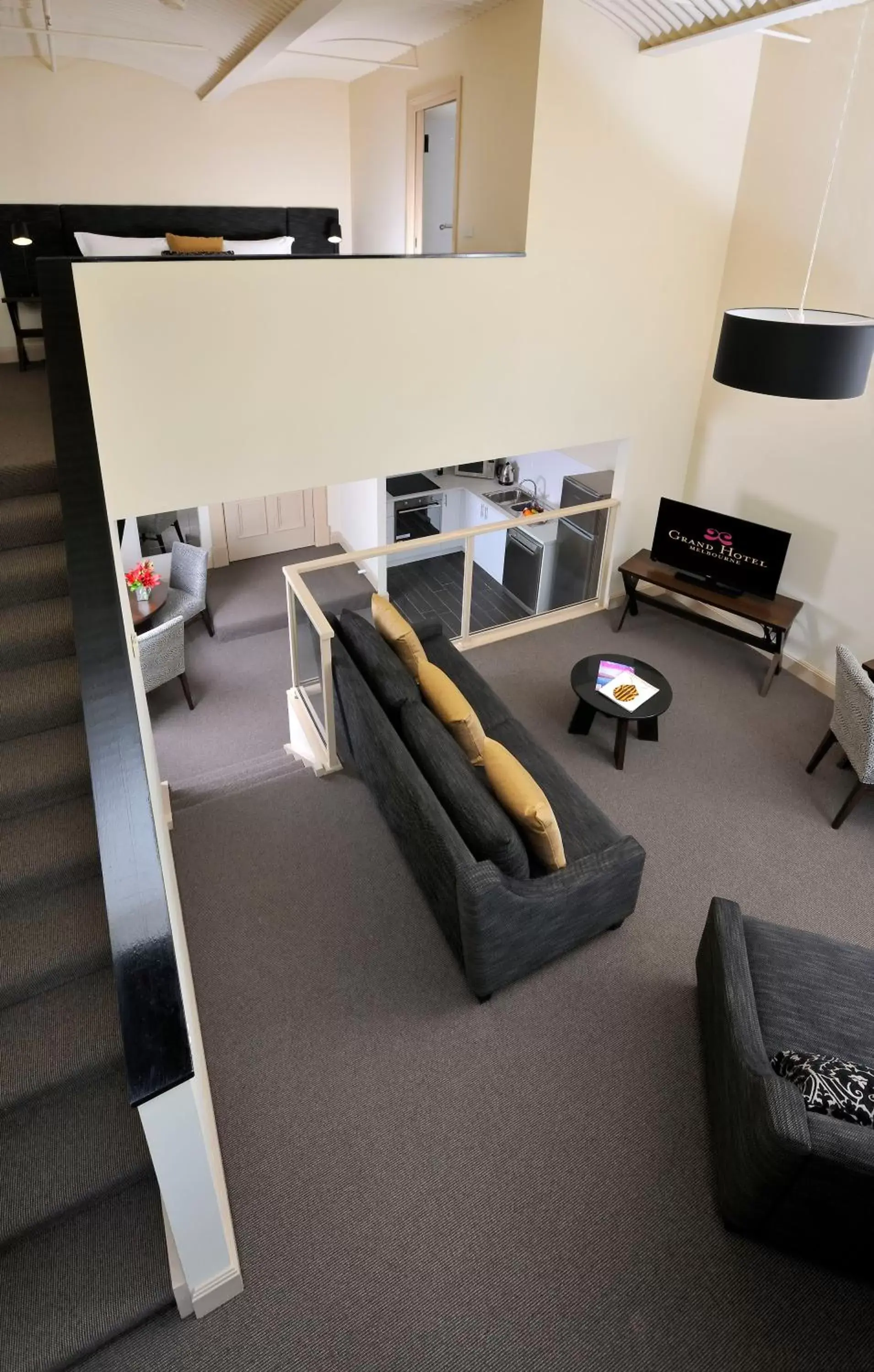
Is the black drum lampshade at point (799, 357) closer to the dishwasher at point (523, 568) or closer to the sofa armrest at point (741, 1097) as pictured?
the sofa armrest at point (741, 1097)

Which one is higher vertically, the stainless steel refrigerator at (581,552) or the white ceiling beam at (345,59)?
the white ceiling beam at (345,59)

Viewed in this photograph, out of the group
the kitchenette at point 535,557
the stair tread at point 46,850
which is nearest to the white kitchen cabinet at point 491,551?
the kitchenette at point 535,557

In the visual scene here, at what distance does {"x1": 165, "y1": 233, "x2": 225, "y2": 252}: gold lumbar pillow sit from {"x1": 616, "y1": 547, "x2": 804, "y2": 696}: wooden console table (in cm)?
402

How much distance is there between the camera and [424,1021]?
336cm

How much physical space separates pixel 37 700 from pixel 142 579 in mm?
4664

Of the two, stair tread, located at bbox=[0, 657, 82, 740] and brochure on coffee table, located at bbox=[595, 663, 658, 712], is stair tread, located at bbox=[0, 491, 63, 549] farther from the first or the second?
brochure on coffee table, located at bbox=[595, 663, 658, 712]

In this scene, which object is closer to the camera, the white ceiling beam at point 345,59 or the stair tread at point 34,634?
the stair tread at point 34,634

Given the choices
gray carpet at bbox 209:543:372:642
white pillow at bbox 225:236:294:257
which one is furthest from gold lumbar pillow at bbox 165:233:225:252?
gray carpet at bbox 209:543:372:642

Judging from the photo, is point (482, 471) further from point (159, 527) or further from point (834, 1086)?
point (834, 1086)

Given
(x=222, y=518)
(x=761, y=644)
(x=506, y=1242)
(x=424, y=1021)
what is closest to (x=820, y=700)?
(x=761, y=644)

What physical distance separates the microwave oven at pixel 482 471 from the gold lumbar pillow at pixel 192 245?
3.36m

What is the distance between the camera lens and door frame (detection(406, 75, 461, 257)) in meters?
5.25

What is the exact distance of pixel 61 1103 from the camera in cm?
231

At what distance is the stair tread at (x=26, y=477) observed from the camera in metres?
3.17
